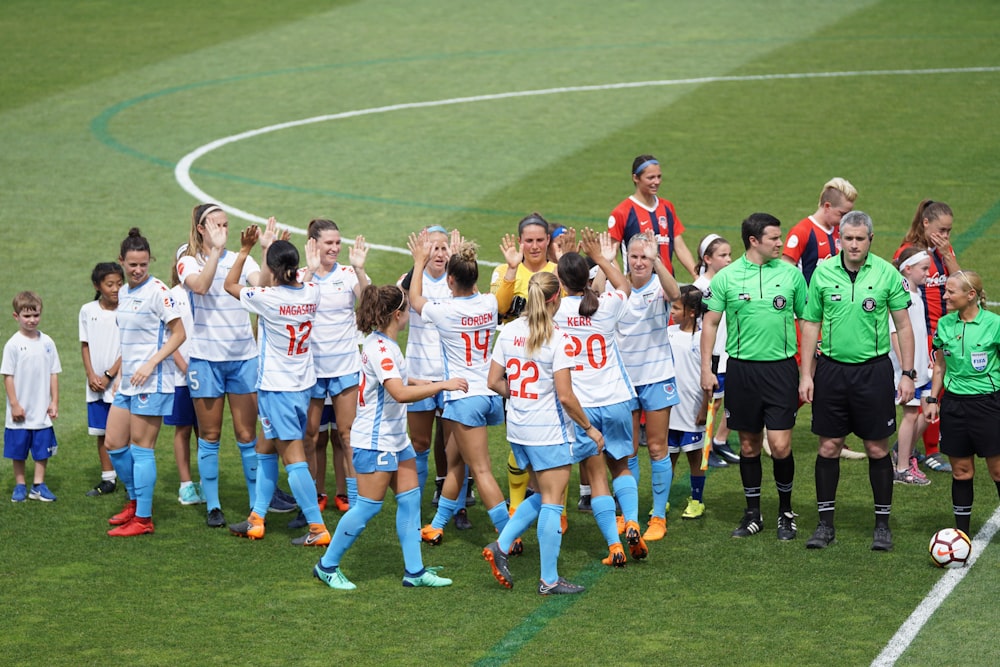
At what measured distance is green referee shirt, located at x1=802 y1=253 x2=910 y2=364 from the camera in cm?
994

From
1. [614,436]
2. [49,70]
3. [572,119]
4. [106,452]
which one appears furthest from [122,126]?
[614,436]

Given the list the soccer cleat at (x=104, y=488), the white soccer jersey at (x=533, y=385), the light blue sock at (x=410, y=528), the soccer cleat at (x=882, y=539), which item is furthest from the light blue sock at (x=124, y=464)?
the soccer cleat at (x=882, y=539)

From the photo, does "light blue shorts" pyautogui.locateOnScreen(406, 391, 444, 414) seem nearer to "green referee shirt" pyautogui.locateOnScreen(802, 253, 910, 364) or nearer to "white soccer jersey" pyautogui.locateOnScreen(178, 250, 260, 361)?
"white soccer jersey" pyautogui.locateOnScreen(178, 250, 260, 361)

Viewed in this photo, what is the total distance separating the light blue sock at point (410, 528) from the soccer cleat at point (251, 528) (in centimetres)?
144

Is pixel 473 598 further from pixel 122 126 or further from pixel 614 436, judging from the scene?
pixel 122 126

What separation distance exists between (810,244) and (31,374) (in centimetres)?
636

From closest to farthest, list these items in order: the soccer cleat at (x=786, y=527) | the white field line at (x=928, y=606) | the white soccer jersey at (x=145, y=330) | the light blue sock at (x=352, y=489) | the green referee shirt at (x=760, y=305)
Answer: the white field line at (x=928, y=606)
the green referee shirt at (x=760, y=305)
the soccer cleat at (x=786, y=527)
the light blue sock at (x=352, y=489)
the white soccer jersey at (x=145, y=330)

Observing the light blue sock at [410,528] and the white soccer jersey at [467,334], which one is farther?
the white soccer jersey at [467,334]

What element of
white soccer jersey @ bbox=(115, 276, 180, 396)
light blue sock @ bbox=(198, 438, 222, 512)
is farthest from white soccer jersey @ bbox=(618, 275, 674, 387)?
white soccer jersey @ bbox=(115, 276, 180, 396)

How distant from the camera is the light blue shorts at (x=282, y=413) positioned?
33.5ft

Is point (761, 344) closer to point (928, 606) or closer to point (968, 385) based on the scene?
point (968, 385)

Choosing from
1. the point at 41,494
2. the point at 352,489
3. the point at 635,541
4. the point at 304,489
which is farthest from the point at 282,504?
the point at 635,541

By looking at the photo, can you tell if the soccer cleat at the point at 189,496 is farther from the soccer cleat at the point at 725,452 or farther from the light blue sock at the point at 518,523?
the soccer cleat at the point at 725,452

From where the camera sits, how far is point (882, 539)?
1009 cm
